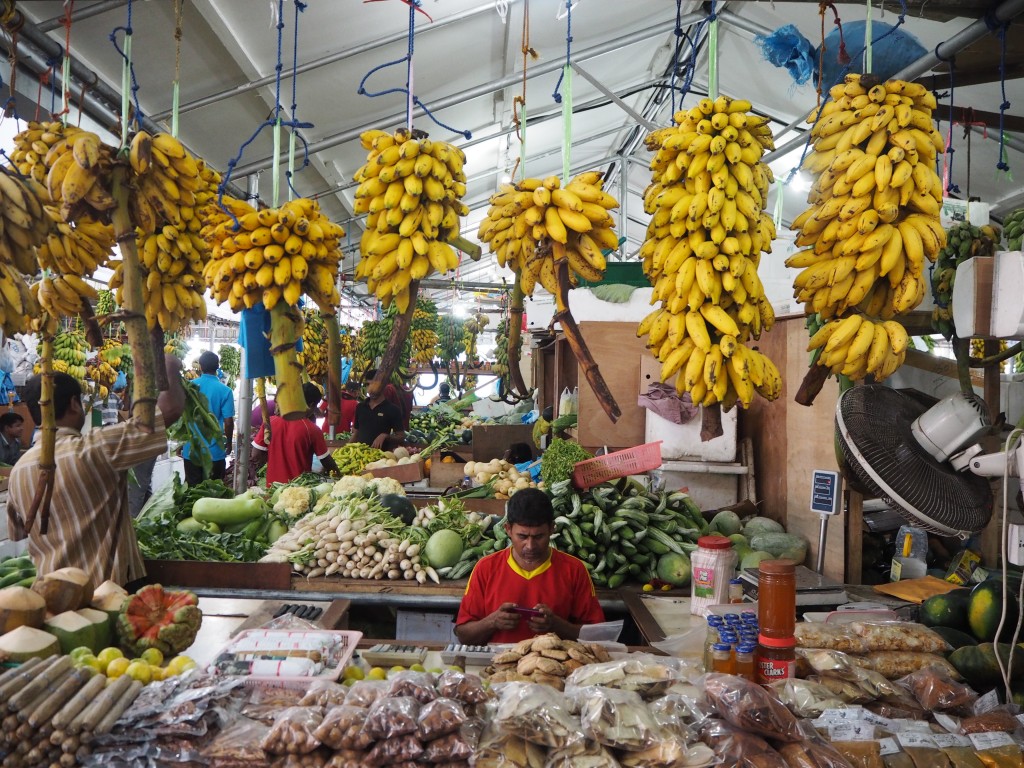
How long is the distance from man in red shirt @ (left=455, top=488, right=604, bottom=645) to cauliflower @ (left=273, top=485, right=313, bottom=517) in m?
1.67

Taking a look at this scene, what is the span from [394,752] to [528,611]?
4.00 feet

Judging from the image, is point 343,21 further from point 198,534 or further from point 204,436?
point 198,534

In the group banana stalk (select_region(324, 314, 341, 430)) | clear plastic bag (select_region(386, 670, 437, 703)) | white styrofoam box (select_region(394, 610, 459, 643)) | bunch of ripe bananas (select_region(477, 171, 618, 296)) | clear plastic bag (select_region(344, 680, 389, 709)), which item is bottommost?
white styrofoam box (select_region(394, 610, 459, 643))

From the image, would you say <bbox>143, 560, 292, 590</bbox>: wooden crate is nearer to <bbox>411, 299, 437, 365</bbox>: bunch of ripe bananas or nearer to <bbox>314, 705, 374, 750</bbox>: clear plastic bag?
<bbox>314, 705, 374, 750</bbox>: clear plastic bag

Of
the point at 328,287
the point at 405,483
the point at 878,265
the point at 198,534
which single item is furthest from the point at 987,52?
the point at 405,483

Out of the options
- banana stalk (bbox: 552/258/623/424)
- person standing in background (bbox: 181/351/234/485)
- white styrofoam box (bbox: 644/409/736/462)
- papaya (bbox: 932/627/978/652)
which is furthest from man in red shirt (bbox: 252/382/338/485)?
papaya (bbox: 932/627/978/652)

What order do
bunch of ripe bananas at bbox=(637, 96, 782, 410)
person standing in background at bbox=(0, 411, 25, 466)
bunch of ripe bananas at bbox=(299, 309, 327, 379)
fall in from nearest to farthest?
bunch of ripe bananas at bbox=(637, 96, 782, 410) → person standing in background at bbox=(0, 411, 25, 466) → bunch of ripe bananas at bbox=(299, 309, 327, 379)

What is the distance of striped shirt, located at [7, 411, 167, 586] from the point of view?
9.09 ft

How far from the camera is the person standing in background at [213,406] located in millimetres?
5918

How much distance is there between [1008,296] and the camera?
1.90 metres

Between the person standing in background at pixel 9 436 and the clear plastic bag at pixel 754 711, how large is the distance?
698 cm

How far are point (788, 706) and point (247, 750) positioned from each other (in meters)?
1.27

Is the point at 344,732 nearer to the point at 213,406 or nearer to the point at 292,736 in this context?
the point at 292,736

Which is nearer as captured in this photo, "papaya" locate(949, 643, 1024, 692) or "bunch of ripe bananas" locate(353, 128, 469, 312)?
"bunch of ripe bananas" locate(353, 128, 469, 312)
